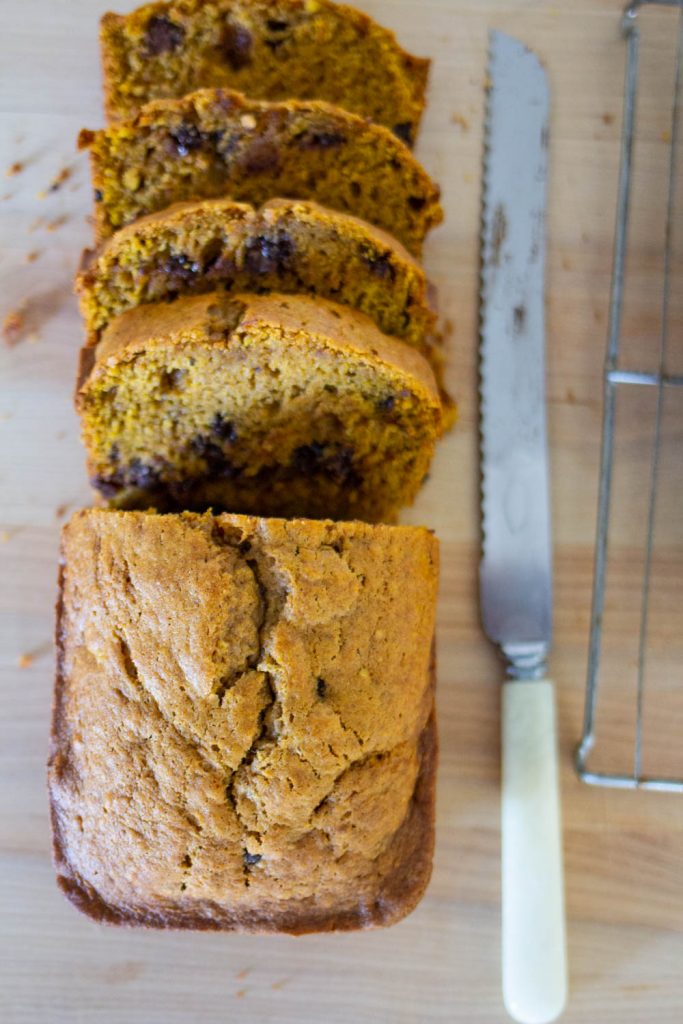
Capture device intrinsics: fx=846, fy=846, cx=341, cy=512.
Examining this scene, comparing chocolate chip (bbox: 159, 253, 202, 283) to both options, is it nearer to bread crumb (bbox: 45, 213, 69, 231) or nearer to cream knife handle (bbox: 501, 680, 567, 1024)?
bread crumb (bbox: 45, 213, 69, 231)

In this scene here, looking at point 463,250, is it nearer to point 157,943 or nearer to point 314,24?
point 314,24

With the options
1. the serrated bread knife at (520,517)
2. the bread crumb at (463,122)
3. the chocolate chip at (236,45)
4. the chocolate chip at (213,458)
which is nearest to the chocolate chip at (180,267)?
the chocolate chip at (213,458)

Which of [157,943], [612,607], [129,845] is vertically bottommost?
[157,943]

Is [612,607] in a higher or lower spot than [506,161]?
lower

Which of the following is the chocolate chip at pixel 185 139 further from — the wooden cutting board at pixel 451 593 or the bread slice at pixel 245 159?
the wooden cutting board at pixel 451 593

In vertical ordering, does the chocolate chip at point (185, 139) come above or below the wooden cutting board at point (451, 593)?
above

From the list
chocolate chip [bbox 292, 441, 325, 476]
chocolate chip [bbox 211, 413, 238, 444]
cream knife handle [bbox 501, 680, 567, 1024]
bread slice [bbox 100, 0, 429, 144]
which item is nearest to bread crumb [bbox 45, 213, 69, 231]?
bread slice [bbox 100, 0, 429, 144]

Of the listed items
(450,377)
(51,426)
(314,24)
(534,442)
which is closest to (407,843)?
(534,442)
